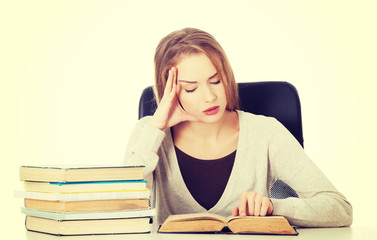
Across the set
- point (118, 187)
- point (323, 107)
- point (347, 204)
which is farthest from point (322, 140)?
point (118, 187)

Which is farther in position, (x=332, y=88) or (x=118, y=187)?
(x=332, y=88)

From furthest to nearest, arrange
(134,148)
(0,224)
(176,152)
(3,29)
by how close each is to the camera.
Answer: (3,29)
(0,224)
(176,152)
(134,148)

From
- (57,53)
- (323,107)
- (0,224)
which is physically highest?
(57,53)

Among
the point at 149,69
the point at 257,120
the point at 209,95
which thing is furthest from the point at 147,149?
the point at 149,69

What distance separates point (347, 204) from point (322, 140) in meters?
2.05

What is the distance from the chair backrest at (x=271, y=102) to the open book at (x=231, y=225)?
788 millimetres

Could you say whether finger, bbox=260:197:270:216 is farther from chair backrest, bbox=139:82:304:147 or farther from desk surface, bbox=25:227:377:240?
chair backrest, bbox=139:82:304:147

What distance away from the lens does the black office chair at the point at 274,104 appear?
6.81 ft

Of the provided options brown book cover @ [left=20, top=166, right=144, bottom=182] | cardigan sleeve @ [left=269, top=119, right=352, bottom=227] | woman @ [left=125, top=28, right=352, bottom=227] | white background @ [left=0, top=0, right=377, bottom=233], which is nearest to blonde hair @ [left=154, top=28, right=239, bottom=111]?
woman @ [left=125, top=28, right=352, bottom=227]

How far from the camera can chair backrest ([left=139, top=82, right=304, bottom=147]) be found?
208 centimetres

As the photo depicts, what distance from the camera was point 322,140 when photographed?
3670 millimetres

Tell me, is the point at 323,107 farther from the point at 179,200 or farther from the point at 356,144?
the point at 179,200

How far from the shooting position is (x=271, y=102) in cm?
212

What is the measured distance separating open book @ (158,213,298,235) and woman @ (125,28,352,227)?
401 mm
